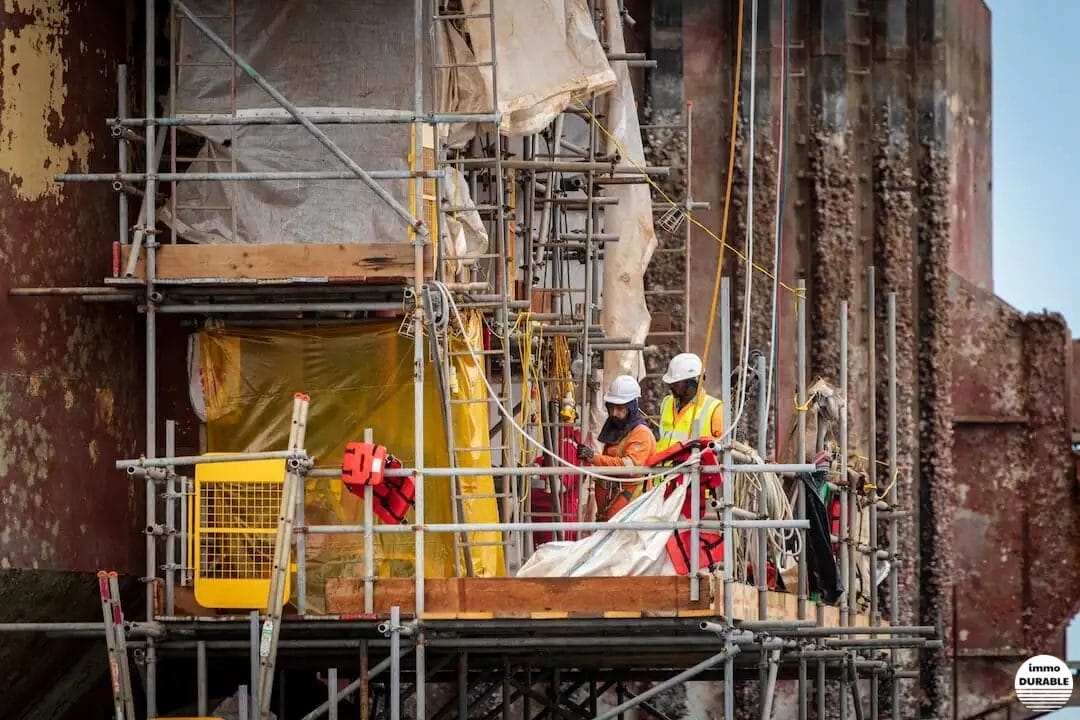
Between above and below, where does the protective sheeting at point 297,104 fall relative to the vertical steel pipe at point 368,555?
above

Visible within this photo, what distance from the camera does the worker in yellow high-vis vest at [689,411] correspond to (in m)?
20.6

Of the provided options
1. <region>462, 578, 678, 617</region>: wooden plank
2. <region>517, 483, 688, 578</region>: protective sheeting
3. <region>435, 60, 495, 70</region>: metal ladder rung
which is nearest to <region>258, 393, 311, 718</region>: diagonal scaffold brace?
<region>462, 578, 678, 617</region>: wooden plank

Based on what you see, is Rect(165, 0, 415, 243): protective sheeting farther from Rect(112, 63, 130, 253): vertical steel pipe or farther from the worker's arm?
the worker's arm

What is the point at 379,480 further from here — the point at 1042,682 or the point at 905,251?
the point at 1042,682

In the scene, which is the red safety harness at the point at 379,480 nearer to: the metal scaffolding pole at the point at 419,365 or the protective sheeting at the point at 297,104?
the metal scaffolding pole at the point at 419,365

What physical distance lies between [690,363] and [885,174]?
12554mm

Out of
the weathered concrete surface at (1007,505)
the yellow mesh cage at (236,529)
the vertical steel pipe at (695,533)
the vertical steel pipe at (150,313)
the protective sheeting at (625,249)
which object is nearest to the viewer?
the vertical steel pipe at (695,533)

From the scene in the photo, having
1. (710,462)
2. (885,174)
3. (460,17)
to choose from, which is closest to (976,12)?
(885,174)

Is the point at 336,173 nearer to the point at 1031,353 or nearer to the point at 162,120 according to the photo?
the point at 162,120

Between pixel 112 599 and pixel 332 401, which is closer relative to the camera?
pixel 112 599

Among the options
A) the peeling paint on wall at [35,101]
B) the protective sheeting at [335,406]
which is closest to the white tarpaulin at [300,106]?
the protective sheeting at [335,406]

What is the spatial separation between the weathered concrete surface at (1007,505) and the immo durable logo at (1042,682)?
58 centimetres

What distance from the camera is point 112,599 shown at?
1886 centimetres

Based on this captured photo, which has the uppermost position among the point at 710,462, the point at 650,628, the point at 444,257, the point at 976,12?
the point at 976,12
